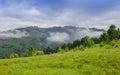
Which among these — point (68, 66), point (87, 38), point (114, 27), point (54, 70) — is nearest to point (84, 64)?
point (68, 66)

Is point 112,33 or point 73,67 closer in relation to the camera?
point 73,67

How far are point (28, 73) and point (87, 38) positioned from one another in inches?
3326

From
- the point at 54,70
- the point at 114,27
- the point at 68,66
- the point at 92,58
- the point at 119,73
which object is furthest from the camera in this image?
the point at 114,27

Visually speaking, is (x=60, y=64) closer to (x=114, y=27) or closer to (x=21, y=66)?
(x=21, y=66)

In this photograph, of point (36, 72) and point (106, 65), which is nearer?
point (36, 72)

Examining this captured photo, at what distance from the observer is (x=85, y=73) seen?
31016 mm

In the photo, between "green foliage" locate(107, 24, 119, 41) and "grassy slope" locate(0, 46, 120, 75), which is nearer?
"grassy slope" locate(0, 46, 120, 75)

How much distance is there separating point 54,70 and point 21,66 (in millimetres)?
5330

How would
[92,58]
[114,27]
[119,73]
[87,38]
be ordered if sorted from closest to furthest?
1. [119,73]
2. [92,58]
3. [87,38]
4. [114,27]

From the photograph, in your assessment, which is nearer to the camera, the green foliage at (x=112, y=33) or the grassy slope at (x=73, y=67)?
the grassy slope at (x=73, y=67)

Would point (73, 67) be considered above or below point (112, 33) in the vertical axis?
below

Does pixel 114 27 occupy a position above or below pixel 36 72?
above

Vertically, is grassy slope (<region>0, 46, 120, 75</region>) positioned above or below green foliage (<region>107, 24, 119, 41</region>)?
below

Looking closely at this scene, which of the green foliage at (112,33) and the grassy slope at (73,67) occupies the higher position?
the green foliage at (112,33)
